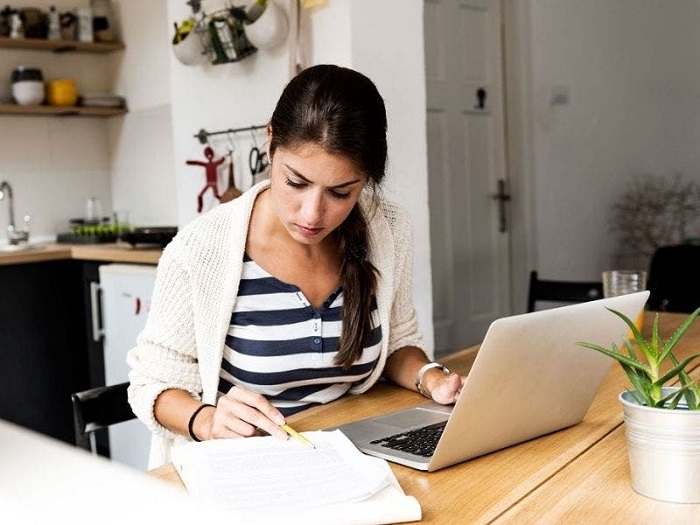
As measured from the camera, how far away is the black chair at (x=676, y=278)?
4027 millimetres

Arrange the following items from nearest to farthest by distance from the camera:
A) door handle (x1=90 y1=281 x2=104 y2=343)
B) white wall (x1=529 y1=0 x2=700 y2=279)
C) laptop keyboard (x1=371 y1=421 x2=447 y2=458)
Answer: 1. laptop keyboard (x1=371 y1=421 x2=447 y2=458)
2. door handle (x1=90 y1=281 x2=104 y2=343)
3. white wall (x1=529 y1=0 x2=700 y2=279)

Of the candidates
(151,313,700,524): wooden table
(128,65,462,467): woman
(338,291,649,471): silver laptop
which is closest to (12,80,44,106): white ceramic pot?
(128,65,462,467): woman

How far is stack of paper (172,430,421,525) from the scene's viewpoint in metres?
0.84

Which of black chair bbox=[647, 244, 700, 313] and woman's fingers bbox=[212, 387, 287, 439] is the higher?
woman's fingers bbox=[212, 387, 287, 439]

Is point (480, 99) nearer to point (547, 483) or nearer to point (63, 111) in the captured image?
point (63, 111)

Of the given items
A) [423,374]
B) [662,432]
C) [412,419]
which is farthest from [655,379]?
[423,374]

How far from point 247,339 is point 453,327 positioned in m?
2.86

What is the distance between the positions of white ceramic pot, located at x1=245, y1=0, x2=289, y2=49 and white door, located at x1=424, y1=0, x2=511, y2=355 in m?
1.51

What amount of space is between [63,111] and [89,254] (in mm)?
1113

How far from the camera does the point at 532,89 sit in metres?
4.44

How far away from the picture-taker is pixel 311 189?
136 centimetres

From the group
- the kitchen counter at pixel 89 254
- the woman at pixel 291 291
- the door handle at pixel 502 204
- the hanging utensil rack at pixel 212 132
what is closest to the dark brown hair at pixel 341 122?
the woman at pixel 291 291

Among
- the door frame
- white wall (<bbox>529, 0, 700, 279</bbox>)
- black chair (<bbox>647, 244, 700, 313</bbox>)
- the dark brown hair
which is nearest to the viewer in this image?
the dark brown hair

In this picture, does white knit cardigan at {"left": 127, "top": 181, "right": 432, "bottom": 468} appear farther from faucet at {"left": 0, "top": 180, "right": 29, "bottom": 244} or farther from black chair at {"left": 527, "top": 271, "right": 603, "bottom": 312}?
faucet at {"left": 0, "top": 180, "right": 29, "bottom": 244}
